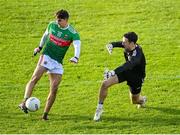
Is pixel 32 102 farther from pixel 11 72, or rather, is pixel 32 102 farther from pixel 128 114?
pixel 11 72

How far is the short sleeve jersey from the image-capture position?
13.1 m

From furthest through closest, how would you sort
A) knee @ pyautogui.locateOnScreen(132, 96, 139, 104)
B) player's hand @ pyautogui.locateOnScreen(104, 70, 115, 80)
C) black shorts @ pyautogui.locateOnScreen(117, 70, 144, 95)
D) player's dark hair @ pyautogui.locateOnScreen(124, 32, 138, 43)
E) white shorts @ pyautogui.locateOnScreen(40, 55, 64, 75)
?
knee @ pyautogui.locateOnScreen(132, 96, 139, 104)
black shorts @ pyautogui.locateOnScreen(117, 70, 144, 95)
white shorts @ pyautogui.locateOnScreen(40, 55, 64, 75)
player's dark hair @ pyautogui.locateOnScreen(124, 32, 138, 43)
player's hand @ pyautogui.locateOnScreen(104, 70, 115, 80)

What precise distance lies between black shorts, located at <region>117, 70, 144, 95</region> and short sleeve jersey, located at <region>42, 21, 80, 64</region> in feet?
4.42

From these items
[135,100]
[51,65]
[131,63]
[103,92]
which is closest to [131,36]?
[131,63]

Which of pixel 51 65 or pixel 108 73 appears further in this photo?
pixel 51 65

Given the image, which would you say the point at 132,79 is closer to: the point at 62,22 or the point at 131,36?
the point at 131,36

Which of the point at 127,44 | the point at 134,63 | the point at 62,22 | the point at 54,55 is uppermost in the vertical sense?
the point at 62,22

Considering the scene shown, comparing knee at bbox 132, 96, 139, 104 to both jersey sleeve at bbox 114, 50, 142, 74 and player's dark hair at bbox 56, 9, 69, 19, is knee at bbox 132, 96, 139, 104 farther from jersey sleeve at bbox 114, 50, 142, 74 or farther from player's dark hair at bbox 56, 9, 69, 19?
player's dark hair at bbox 56, 9, 69, 19

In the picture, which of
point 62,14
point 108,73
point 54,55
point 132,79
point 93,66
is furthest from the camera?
point 93,66

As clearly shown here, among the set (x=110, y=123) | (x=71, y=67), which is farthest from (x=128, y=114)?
(x=71, y=67)

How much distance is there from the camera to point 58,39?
13.1 metres

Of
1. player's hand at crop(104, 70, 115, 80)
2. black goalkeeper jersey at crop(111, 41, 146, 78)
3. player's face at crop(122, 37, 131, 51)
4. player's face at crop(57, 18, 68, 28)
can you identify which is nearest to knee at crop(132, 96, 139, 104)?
black goalkeeper jersey at crop(111, 41, 146, 78)

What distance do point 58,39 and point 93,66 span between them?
4585 mm

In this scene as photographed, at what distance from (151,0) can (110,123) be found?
482 inches
